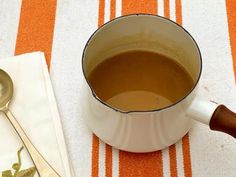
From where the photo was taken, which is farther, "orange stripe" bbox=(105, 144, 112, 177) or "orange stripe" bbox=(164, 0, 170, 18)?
"orange stripe" bbox=(164, 0, 170, 18)

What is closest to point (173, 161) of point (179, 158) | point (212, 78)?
point (179, 158)

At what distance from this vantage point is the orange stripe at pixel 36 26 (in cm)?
55

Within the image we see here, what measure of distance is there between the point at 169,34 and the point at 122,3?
0.13 metres

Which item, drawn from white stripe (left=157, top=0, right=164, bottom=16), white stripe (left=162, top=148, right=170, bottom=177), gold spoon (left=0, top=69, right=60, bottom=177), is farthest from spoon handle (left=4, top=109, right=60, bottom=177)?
white stripe (left=157, top=0, right=164, bottom=16)

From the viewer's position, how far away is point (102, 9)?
0.58 meters

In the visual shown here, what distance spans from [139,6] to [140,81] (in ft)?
0.46

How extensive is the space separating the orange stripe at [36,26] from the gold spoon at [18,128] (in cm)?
6

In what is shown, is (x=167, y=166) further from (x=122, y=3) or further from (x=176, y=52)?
(x=122, y=3)

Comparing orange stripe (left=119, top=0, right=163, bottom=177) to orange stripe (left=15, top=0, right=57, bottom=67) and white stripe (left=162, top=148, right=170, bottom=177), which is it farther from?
orange stripe (left=15, top=0, right=57, bottom=67)

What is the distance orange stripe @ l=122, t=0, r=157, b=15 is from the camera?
57 centimetres

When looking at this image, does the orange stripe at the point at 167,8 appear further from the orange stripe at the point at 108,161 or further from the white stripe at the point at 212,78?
the orange stripe at the point at 108,161

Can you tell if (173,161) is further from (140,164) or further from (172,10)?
(172,10)

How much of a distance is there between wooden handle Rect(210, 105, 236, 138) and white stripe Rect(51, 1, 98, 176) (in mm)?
145

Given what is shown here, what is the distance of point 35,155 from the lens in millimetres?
457
